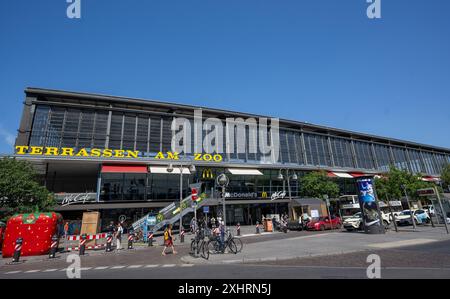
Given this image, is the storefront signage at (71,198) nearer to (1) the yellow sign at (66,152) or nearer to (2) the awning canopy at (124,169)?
(2) the awning canopy at (124,169)

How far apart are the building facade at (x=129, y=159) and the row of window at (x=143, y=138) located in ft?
0.41

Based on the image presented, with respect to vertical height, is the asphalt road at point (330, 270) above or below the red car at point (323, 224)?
below

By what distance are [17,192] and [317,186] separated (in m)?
35.2

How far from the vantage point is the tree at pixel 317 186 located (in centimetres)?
3850

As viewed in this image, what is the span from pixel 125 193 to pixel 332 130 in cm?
4524

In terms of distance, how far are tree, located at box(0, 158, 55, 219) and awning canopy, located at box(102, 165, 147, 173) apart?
22.5 ft

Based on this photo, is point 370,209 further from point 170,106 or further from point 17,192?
point 170,106

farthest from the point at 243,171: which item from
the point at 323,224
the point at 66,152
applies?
the point at 66,152

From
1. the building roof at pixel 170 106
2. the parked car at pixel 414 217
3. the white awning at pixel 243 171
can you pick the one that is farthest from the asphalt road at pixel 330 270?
the building roof at pixel 170 106

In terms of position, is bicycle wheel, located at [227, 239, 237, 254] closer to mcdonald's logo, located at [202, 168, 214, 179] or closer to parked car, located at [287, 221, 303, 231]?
parked car, located at [287, 221, 303, 231]

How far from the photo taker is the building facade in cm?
3025

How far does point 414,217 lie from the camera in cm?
3053

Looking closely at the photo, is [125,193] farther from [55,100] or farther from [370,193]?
[370,193]
